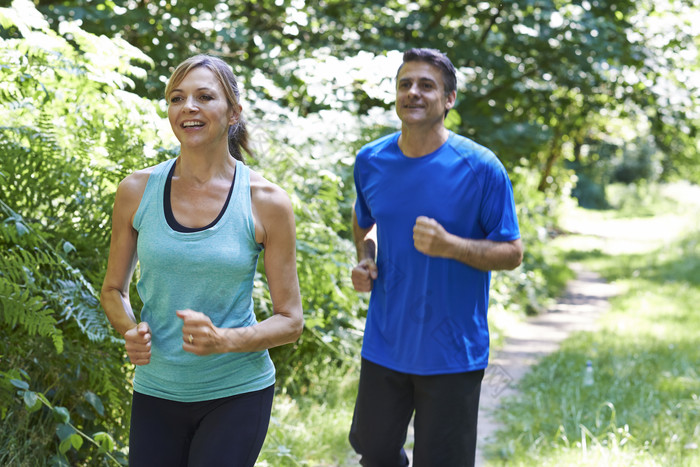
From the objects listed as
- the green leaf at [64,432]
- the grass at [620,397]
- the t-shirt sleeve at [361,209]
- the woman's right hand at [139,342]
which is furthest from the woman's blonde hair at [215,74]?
the grass at [620,397]

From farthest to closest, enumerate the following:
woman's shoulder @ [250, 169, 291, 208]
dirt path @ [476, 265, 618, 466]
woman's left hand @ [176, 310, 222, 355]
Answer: dirt path @ [476, 265, 618, 466]
woman's shoulder @ [250, 169, 291, 208]
woman's left hand @ [176, 310, 222, 355]

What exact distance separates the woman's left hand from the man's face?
137cm

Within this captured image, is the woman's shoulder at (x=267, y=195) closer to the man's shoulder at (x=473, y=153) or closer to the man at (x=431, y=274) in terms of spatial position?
the man at (x=431, y=274)

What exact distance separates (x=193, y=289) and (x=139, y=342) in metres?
0.22

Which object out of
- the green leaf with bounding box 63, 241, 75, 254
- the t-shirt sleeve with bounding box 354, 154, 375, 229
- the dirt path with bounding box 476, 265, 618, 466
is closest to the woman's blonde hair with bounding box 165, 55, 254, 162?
the t-shirt sleeve with bounding box 354, 154, 375, 229

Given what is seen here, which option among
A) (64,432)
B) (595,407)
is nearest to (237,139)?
(64,432)

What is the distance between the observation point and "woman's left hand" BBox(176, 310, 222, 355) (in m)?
2.17

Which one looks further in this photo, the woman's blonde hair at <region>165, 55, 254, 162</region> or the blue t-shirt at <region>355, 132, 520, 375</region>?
the blue t-shirt at <region>355, 132, 520, 375</region>

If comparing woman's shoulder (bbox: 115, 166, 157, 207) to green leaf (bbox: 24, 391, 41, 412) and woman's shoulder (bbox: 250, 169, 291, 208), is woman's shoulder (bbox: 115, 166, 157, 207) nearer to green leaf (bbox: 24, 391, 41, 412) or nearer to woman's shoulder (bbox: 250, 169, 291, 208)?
woman's shoulder (bbox: 250, 169, 291, 208)

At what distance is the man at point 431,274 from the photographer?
308 centimetres

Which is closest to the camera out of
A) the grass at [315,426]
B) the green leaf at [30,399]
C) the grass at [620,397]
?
the green leaf at [30,399]

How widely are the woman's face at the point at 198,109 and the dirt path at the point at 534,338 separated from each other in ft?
11.0

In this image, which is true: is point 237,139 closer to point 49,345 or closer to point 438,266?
point 438,266

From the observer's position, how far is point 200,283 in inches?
92.9
